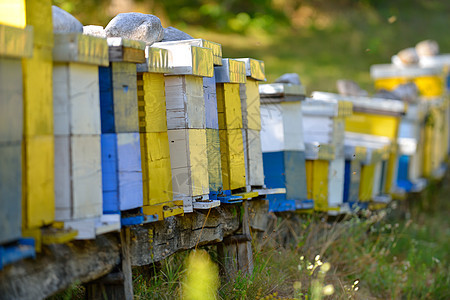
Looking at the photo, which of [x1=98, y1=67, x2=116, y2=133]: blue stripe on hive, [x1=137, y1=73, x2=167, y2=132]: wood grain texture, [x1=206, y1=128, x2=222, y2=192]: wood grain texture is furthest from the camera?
[x1=206, y1=128, x2=222, y2=192]: wood grain texture

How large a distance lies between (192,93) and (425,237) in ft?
17.0

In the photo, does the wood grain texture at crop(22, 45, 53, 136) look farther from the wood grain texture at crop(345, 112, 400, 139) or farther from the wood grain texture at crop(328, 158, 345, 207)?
the wood grain texture at crop(345, 112, 400, 139)

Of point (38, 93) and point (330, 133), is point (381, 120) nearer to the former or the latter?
point (330, 133)

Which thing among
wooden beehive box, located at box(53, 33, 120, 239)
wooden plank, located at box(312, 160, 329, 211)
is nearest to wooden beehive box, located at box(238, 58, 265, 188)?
wooden plank, located at box(312, 160, 329, 211)

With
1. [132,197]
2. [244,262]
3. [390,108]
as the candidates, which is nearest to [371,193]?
[390,108]

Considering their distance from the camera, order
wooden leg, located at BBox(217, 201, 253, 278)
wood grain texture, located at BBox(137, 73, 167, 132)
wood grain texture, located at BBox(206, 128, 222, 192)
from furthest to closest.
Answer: wooden leg, located at BBox(217, 201, 253, 278), wood grain texture, located at BBox(206, 128, 222, 192), wood grain texture, located at BBox(137, 73, 167, 132)

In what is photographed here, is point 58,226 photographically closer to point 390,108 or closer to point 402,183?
point 390,108

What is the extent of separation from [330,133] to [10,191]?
3.68m

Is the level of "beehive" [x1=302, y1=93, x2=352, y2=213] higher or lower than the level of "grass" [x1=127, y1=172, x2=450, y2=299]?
higher

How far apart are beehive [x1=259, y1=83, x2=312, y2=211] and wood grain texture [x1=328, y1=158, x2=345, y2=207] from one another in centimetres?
48

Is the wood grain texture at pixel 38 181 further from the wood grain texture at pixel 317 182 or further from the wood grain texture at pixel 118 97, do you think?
the wood grain texture at pixel 317 182

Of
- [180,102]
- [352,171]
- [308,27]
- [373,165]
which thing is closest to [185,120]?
[180,102]

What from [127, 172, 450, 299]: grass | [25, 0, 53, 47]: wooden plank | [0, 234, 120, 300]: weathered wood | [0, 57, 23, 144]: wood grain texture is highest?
[25, 0, 53, 47]: wooden plank

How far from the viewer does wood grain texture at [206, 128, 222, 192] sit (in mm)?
3412
